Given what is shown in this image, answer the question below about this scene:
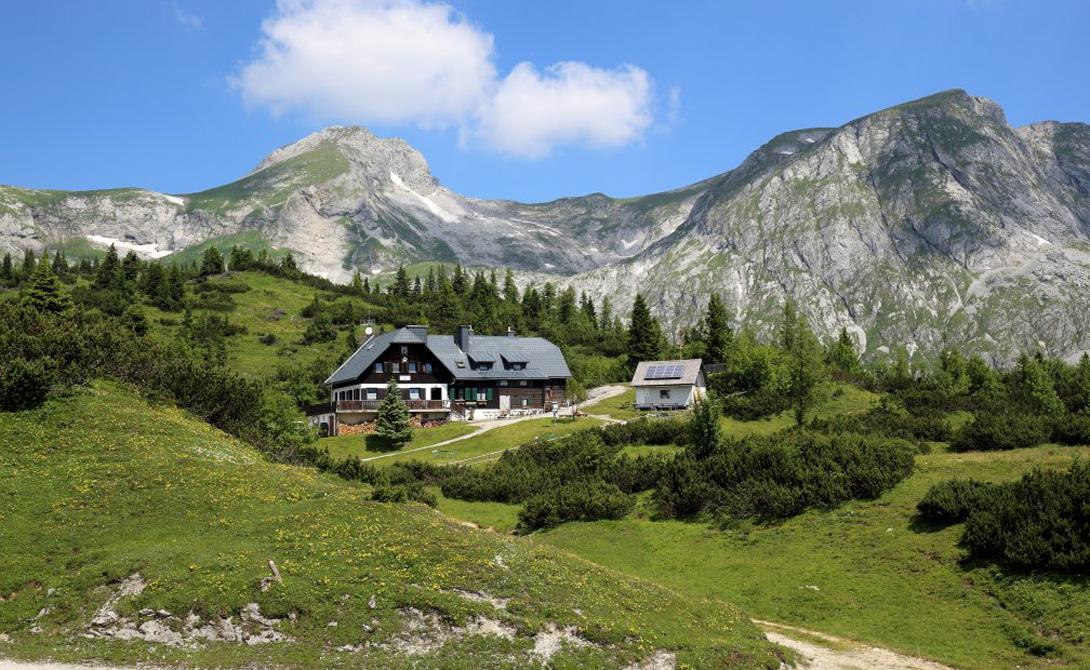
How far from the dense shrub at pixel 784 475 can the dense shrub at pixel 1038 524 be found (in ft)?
22.7

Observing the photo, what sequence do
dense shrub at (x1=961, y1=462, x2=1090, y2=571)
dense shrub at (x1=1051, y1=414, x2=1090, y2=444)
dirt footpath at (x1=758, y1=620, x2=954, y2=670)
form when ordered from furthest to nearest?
1. dense shrub at (x1=1051, y1=414, x2=1090, y2=444)
2. dense shrub at (x1=961, y1=462, x2=1090, y2=571)
3. dirt footpath at (x1=758, y1=620, x2=954, y2=670)

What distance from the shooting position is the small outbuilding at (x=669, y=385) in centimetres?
7888

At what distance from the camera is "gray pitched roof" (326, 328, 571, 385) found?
8294 centimetres

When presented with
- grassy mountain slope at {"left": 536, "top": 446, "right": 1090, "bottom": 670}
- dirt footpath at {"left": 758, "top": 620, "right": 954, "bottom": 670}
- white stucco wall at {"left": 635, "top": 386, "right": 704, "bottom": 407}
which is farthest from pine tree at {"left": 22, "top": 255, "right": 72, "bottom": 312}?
dirt footpath at {"left": 758, "top": 620, "right": 954, "bottom": 670}

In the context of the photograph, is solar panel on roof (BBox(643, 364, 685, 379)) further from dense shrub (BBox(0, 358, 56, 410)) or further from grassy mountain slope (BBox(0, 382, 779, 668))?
dense shrub (BBox(0, 358, 56, 410))

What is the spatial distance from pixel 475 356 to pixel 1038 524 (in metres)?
68.2

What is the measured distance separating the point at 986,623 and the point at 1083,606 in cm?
264

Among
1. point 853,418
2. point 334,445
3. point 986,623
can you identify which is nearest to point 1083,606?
point 986,623

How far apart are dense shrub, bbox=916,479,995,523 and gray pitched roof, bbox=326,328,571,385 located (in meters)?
59.6

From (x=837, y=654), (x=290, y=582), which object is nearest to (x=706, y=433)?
(x=837, y=654)

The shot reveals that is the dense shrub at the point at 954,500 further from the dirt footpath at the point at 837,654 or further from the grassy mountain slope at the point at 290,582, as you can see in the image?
the grassy mountain slope at the point at 290,582

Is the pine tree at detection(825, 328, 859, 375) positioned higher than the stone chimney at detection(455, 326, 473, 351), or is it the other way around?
the stone chimney at detection(455, 326, 473, 351)

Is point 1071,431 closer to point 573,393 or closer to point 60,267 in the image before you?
point 573,393

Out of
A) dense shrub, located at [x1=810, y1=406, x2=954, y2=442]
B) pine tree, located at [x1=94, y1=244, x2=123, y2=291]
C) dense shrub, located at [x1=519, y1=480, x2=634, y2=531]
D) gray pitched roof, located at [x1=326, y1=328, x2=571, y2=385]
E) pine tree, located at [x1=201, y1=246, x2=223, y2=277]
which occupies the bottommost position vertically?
dense shrub, located at [x1=519, y1=480, x2=634, y2=531]
